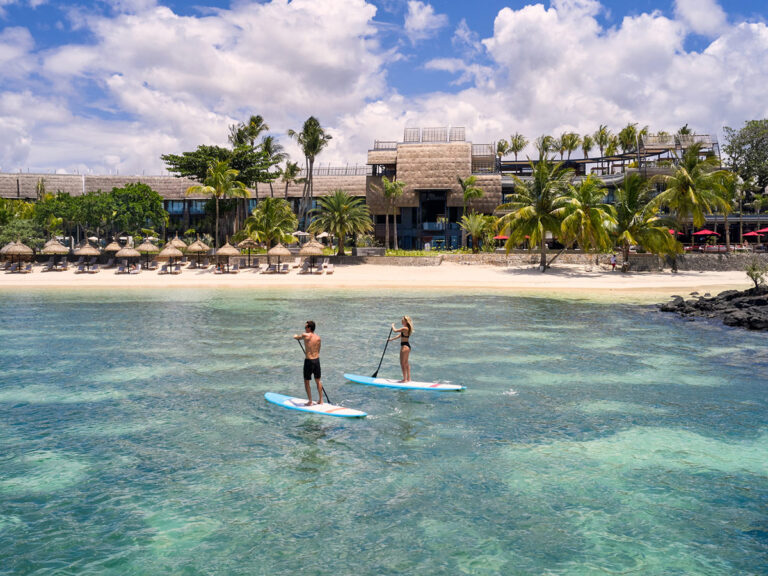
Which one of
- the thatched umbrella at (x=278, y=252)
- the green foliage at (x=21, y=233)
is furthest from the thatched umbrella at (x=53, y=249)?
the thatched umbrella at (x=278, y=252)

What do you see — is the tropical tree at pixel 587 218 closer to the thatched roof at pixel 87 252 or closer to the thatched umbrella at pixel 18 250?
the thatched roof at pixel 87 252

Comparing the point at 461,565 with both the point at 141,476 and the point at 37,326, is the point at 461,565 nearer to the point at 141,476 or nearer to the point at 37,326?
the point at 141,476

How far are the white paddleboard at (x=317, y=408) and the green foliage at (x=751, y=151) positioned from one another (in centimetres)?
7136

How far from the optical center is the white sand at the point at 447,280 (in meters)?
40.0

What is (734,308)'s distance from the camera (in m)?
28.1

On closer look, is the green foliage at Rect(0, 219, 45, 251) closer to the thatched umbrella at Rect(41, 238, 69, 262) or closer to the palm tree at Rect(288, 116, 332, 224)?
the thatched umbrella at Rect(41, 238, 69, 262)

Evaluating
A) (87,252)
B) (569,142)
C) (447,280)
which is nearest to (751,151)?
(569,142)

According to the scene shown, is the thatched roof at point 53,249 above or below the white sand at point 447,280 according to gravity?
above

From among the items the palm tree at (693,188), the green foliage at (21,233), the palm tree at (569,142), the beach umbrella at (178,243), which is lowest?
the beach umbrella at (178,243)

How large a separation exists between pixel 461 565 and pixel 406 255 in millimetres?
43650

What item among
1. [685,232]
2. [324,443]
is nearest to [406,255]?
[685,232]

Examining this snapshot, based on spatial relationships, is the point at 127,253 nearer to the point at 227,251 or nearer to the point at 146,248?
the point at 146,248

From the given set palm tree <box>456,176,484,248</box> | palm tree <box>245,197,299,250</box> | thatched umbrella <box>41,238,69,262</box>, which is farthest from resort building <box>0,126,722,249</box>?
thatched umbrella <box>41,238,69,262</box>

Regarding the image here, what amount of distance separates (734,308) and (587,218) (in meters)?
18.4
